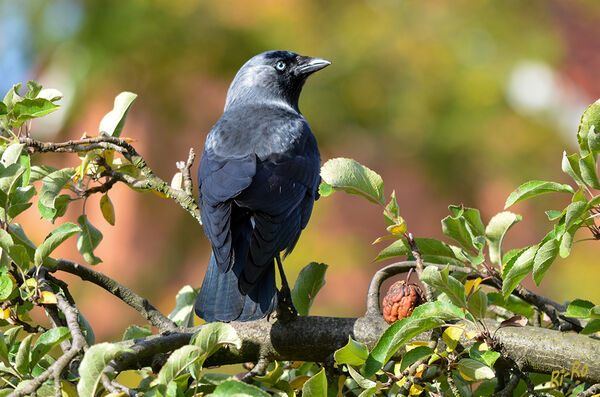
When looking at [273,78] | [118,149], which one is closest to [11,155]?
[118,149]

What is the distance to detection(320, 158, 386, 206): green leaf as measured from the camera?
1681 millimetres

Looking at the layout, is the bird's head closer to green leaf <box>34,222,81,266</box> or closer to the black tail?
the black tail

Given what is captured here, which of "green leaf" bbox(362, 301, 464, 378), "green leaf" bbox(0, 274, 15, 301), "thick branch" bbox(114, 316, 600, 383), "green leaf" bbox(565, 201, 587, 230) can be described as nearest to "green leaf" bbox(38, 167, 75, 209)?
"green leaf" bbox(0, 274, 15, 301)

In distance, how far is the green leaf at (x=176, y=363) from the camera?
4.34 feet

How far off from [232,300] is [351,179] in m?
0.68

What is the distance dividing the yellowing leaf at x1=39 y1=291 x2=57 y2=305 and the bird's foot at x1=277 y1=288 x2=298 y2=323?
0.57 metres

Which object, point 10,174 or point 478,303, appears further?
point 10,174

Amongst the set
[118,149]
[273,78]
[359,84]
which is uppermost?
[359,84]

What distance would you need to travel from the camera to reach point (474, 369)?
1544 millimetres

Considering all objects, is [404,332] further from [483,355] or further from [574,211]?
[574,211]

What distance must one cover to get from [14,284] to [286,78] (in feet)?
7.75

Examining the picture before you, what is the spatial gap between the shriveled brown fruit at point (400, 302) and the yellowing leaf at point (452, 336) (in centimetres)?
17

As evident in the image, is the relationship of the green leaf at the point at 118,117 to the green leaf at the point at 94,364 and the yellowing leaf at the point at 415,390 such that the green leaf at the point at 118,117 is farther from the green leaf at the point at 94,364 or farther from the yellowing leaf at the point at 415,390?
the yellowing leaf at the point at 415,390

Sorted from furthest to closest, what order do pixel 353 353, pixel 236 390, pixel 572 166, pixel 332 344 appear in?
1. pixel 332 344
2. pixel 572 166
3. pixel 353 353
4. pixel 236 390
